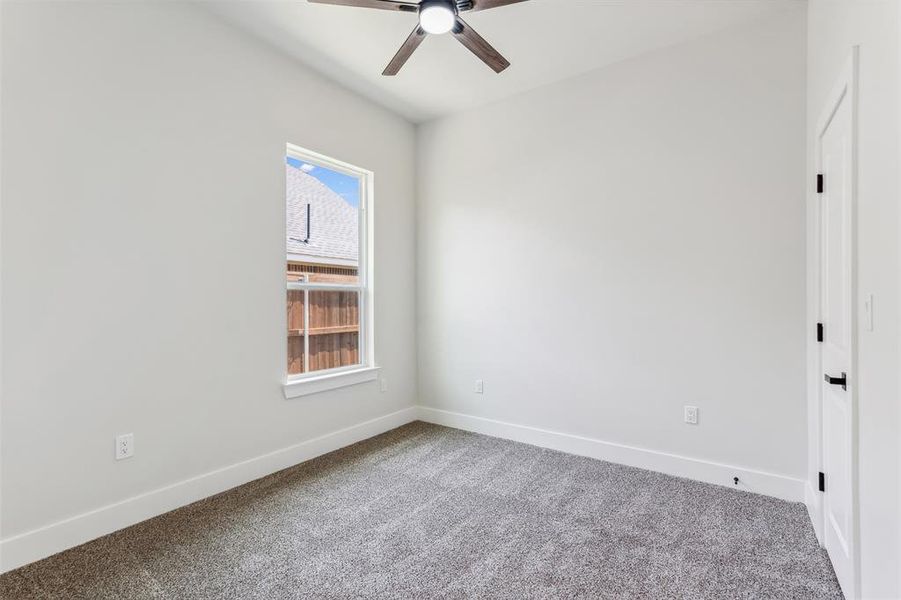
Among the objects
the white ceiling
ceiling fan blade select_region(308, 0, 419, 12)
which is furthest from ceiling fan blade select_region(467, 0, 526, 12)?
the white ceiling

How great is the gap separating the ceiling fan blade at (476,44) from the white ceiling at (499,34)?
0.40m

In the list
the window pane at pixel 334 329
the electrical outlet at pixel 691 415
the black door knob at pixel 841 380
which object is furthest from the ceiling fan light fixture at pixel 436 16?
the electrical outlet at pixel 691 415

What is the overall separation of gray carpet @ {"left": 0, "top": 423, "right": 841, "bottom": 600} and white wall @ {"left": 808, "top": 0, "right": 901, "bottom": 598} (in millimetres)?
641

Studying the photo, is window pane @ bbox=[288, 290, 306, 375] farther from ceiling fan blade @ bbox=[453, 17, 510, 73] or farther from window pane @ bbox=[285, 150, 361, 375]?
ceiling fan blade @ bbox=[453, 17, 510, 73]

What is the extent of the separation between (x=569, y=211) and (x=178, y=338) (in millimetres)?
2733

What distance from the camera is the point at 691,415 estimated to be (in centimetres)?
285

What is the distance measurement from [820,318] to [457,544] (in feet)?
6.92

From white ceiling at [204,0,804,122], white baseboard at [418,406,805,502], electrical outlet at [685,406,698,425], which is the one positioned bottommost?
white baseboard at [418,406,805,502]

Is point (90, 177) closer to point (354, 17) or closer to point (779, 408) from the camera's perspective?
point (354, 17)

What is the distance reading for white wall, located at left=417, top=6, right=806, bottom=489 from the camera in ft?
8.42

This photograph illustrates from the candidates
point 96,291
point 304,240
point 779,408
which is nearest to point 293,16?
point 304,240

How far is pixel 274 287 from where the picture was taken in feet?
9.84

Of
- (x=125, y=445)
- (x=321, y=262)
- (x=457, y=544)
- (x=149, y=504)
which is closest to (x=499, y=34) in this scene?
(x=321, y=262)

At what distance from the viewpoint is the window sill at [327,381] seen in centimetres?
308
